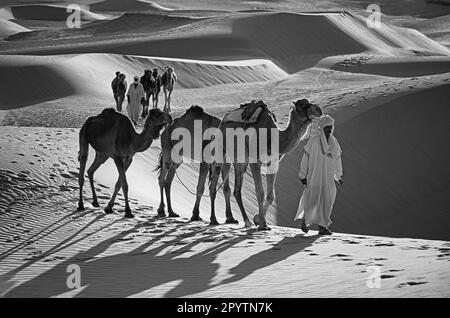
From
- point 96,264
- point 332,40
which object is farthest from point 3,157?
point 332,40

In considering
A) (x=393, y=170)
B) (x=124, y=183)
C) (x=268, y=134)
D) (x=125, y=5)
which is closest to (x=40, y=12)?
(x=125, y=5)

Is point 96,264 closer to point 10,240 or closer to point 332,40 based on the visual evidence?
point 10,240

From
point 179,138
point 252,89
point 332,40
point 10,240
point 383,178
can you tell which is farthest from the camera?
point 332,40

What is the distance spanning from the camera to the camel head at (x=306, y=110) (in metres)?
12.4

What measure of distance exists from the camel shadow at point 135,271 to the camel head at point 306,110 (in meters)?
2.16

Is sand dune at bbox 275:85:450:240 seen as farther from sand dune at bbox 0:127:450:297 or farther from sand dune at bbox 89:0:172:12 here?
sand dune at bbox 89:0:172:12

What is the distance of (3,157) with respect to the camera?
14.9 metres

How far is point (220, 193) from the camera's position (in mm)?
17391

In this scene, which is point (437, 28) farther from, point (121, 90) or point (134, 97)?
point (134, 97)

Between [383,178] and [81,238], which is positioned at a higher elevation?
[81,238]

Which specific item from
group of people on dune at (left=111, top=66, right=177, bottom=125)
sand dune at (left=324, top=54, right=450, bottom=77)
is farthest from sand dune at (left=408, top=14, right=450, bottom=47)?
group of people on dune at (left=111, top=66, right=177, bottom=125)

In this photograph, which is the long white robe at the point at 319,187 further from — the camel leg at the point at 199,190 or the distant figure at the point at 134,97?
the distant figure at the point at 134,97

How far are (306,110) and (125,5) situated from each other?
91.5 m
